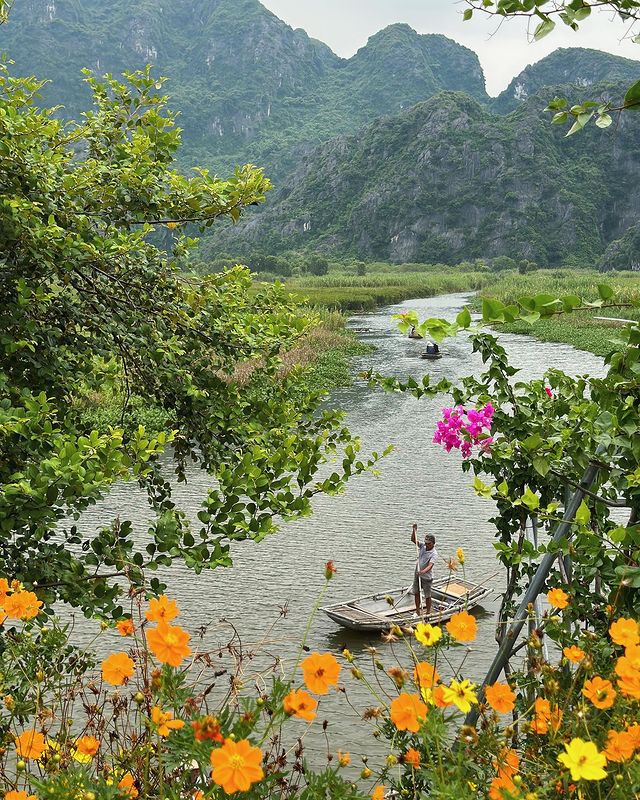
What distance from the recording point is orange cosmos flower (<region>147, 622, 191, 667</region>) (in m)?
1.65

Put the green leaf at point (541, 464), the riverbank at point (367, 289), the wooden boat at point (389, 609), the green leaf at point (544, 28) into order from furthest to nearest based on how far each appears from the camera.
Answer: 1. the riverbank at point (367, 289)
2. the wooden boat at point (389, 609)
3. the green leaf at point (541, 464)
4. the green leaf at point (544, 28)

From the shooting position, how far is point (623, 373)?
2.62 m

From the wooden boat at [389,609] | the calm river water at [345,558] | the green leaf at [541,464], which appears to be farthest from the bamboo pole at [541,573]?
the wooden boat at [389,609]

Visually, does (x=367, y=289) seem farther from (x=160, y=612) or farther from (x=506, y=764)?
(x=160, y=612)

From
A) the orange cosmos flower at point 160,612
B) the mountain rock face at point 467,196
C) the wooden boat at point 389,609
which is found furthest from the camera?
the mountain rock face at point 467,196

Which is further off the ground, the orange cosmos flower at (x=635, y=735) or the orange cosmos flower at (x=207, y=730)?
the orange cosmos flower at (x=207, y=730)

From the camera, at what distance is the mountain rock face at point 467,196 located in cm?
15988

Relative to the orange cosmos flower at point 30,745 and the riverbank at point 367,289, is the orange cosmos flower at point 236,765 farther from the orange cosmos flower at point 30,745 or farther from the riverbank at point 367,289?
the riverbank at point 367,289

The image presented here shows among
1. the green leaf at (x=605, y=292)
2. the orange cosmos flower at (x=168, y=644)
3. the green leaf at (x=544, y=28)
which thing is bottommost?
the orange cosmos flower at (x=168, y=644)

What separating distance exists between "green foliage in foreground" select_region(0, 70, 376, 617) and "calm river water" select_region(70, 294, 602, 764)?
12.4ft

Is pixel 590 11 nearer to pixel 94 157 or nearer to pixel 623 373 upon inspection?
pixel 623 373

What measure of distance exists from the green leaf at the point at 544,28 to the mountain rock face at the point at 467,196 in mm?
158101

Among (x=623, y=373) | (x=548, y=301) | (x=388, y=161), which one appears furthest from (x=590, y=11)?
(x=388, y=161)

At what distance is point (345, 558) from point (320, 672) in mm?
12045
